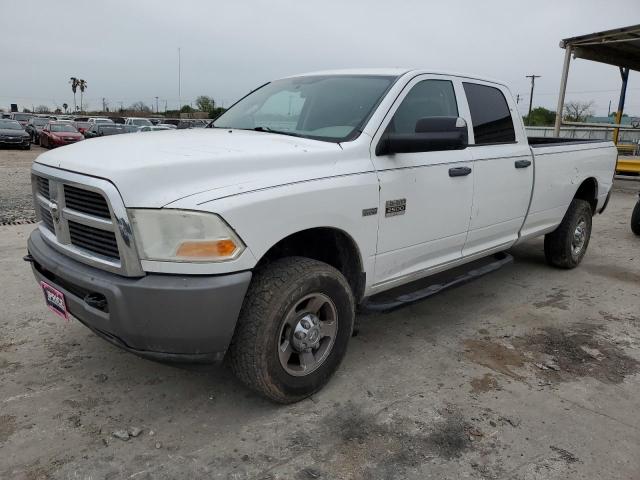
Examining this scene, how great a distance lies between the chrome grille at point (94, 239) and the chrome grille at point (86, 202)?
0.08 m

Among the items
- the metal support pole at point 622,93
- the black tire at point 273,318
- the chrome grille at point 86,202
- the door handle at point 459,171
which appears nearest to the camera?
the chrome grille at point 86,202

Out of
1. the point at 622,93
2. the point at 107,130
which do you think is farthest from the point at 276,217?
the point at 107,130

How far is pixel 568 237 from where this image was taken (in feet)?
18.7

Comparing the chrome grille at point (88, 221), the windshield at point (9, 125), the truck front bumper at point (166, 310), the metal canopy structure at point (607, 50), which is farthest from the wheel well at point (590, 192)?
the windshield at point (9, 125)

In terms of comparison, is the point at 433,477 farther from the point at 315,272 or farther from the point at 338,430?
the point at 315,272

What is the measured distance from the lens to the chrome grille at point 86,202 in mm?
2488

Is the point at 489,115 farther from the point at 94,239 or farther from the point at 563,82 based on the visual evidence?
the point at 563,82

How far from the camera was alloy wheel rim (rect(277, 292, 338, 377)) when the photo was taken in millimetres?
2877

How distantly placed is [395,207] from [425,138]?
0.46m

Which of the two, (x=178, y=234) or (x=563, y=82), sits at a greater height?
(x=563, y=82)

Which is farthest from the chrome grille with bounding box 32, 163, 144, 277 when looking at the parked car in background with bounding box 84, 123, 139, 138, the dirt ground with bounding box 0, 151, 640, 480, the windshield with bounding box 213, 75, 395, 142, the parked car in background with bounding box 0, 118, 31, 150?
the parked car in background with bounding box 84, 123, 139, 138

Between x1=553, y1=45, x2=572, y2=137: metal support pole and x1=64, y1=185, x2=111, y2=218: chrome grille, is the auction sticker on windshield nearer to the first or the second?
x1=64, y1=185, x2=111, y2=218: chrome grille

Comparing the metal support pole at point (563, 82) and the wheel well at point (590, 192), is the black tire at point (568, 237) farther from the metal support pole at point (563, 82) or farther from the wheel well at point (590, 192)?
the metal support pole at point (563, 82)

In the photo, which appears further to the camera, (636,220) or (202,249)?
(636,220)
